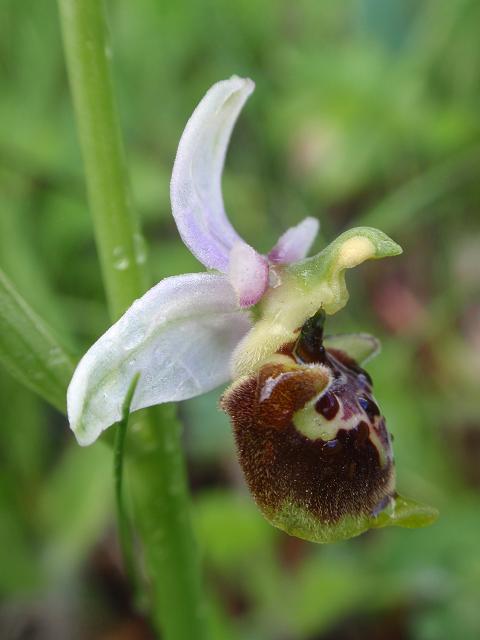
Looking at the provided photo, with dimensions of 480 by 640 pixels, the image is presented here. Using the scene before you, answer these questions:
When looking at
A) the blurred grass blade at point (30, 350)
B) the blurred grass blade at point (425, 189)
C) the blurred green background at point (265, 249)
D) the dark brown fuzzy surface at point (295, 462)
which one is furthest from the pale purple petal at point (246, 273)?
the blurred grass blade at point (425, 189)

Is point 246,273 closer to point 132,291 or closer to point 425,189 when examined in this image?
point 132,291

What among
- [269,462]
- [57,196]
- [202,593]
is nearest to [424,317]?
[57,196]

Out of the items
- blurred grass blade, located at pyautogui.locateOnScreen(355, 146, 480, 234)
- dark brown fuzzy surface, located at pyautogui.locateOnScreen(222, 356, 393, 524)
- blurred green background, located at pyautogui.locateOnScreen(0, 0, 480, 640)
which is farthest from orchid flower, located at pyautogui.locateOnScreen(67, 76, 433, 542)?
blurred grass blade, located at pyautogui.locateOnScreen(355, 146, 480, 234)

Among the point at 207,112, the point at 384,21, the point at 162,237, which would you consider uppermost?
the point at 207,112

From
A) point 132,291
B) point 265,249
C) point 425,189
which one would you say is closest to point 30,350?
point 132,291

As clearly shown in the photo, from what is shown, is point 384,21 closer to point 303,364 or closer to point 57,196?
point 57,196

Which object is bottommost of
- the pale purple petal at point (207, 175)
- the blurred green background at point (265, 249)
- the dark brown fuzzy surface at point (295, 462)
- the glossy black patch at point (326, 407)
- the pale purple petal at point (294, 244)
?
the blurred green background at point (265, 249)

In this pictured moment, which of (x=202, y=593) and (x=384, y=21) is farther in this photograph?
(x=384, y=21)

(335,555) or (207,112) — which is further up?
(207,112)

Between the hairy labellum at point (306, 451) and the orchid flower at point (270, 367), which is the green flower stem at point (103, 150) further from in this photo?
the hairy labellum at point (306, 451)
